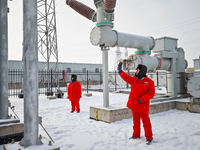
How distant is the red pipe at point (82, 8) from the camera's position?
6020mm

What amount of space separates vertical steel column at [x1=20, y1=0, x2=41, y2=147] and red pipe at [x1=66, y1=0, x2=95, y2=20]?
156 inches

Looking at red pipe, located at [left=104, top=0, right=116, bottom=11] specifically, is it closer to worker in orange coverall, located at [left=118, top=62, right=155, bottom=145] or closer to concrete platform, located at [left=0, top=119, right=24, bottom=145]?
worker in orange coverall, located at [left=118, top=62, right=155, bottom=145]

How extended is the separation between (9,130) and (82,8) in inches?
176

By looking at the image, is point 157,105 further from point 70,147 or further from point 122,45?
point 70,147

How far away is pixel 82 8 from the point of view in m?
6.07

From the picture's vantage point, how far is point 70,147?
3680 mm

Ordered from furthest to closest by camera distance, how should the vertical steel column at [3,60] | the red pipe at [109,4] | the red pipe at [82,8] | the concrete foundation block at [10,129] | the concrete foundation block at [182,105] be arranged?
the concrete foundation block at [182,105] → the red pipe at [82,8] → the red pipe at [109,4] → the vertical steel column at [3,60] → the concrete foundation block at [10,129]

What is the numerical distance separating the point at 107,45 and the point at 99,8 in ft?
3.91

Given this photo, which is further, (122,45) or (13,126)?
(122,45)

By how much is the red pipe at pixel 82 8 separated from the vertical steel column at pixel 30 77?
3.97 m

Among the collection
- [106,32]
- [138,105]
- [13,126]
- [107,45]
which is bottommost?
[13,126]

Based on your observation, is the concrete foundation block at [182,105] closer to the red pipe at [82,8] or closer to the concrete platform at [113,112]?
the concrete platform at [113,112]

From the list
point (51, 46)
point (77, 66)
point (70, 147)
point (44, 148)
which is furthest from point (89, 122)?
point (77, 66)

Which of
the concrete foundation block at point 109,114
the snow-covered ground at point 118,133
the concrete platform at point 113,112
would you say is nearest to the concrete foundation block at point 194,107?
the concrete platform at point 113,112
